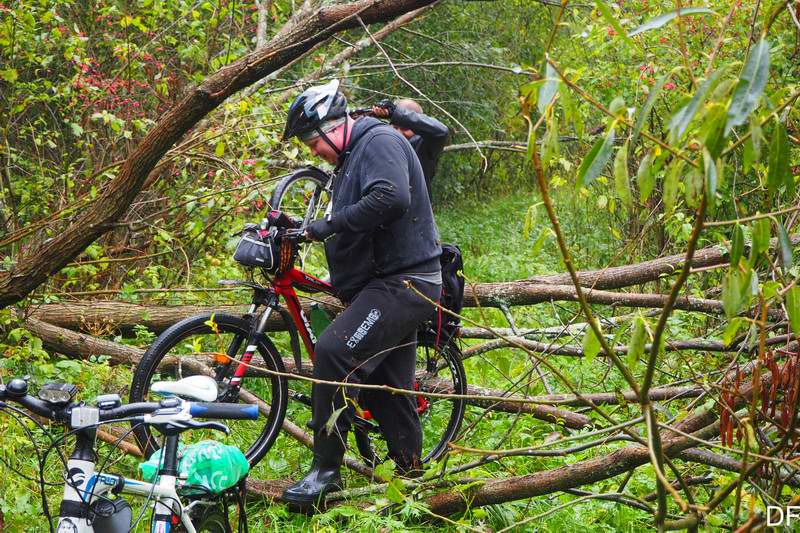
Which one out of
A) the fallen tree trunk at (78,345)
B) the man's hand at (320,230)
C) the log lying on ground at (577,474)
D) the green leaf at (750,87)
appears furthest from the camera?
the fallen tree trunk at (78,345)

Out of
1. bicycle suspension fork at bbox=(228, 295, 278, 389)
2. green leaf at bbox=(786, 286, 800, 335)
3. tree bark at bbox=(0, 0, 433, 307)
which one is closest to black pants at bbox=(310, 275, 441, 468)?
bicycle suspension fork at bbox=(228, 295, 278, 389)

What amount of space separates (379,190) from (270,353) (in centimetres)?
123

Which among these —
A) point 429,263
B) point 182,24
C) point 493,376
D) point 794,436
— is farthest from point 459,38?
point 794,436

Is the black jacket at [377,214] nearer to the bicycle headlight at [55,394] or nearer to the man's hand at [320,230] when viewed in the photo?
the man's hand at [320,230]

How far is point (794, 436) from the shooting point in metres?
2.63

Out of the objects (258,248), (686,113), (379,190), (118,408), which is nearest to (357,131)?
(379,190)

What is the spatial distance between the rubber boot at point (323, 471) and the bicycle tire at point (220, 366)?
0.44 m

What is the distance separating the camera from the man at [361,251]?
4.25 meters

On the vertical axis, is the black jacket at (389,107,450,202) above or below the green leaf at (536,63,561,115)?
below

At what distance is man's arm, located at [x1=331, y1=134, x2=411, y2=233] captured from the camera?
418cm

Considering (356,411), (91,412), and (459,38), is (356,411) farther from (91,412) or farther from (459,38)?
(459,38)

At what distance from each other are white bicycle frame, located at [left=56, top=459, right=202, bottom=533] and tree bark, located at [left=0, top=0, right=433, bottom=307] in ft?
6.93

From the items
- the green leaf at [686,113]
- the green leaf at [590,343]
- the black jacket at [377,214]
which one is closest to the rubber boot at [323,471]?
the black jacket at [377,214]

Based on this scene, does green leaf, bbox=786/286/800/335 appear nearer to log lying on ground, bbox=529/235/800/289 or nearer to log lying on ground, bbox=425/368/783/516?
log lying on ground, bbox=425/368/783/516
